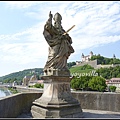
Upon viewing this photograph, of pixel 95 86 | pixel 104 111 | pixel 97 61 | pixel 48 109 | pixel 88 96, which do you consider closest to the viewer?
pixel 48 109

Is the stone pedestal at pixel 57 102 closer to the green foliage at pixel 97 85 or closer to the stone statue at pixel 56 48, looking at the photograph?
the stone statue at pixel 56 48

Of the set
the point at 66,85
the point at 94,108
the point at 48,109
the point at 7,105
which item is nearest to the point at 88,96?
the point at 94,108

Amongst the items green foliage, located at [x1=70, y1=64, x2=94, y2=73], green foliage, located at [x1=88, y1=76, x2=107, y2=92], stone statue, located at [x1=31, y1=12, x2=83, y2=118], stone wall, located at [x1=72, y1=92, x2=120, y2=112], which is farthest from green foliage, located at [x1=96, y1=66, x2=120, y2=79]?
stone statue, located at [x1=31, y1=12, x2=83, y2=118]

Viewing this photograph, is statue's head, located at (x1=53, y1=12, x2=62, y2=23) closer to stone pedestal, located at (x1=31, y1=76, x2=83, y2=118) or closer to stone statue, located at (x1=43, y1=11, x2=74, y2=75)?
stone statue, located at (x1=43, y1=11, x2=74, y2=75)

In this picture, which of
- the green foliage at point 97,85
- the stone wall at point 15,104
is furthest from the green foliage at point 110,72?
the stone wall at point 15,104

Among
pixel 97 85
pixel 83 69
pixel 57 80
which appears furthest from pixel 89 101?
pixel 83 69

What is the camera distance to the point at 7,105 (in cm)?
620

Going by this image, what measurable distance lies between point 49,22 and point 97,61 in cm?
12564

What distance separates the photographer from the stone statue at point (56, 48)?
6.39 meters

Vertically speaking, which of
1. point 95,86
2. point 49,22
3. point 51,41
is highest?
point 49,22

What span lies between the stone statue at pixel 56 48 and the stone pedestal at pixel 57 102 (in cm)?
32

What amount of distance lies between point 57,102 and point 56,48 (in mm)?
1592

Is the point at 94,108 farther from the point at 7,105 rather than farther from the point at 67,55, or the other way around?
the point at 7,105

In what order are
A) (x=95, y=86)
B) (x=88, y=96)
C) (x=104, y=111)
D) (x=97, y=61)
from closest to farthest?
1. (x=104, y=111)
2. (x=88, y=96)
3. (x=95, y=86)
4. (x=97, y=61)
